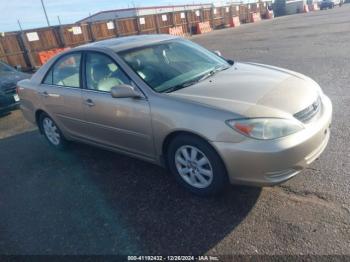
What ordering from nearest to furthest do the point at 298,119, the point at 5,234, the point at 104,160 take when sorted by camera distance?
the point at 298,119 → the point at 5,234 → the point at 104,160

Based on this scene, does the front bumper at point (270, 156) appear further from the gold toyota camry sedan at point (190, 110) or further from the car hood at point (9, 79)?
the car hood at point (9, 79)

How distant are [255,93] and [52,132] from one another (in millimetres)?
3363

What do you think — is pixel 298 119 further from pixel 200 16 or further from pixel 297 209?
pixel 200 16

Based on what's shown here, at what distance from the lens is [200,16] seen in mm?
29500

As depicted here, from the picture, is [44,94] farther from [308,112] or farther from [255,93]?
[308,112]

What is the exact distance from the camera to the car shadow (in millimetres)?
2643

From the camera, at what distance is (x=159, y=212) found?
2.99m

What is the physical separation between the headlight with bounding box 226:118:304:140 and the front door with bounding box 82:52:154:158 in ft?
3.33

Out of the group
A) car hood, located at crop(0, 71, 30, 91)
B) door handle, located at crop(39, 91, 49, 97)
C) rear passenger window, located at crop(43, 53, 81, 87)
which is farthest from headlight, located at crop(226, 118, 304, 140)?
car hood, located at crop(0, 71, 30, 91)

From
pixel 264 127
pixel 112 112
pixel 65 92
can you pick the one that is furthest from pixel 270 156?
pixel 65 92

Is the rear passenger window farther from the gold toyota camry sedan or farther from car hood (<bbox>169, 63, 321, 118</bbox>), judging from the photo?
car hood (<bbox>169, 63, 321, 118</bbox>)

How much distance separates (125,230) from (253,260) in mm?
1173

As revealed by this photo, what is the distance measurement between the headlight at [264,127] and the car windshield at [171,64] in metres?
0.92

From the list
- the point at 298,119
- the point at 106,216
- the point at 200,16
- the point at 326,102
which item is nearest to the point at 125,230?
the point at 106,216
